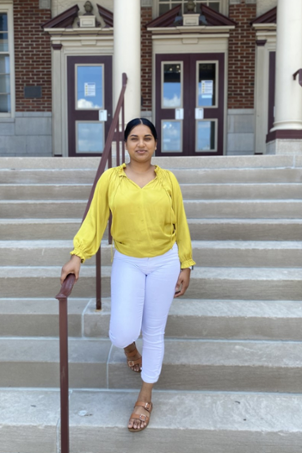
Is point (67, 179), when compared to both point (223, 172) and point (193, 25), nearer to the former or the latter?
point (223, 172)

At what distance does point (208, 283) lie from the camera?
3168mm

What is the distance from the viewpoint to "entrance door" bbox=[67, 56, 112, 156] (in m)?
8.37

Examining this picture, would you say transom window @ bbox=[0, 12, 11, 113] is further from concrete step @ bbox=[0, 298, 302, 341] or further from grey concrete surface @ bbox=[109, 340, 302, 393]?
grey concrete surface @ bbox=[109, 340, 302, 393]

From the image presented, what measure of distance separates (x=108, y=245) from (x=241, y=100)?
18.8ft

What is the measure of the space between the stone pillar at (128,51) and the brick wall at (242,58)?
9.41 feet

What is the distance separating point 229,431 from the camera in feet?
7.06

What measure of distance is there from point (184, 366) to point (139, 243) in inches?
37.0

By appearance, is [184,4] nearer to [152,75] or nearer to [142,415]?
[152,75]

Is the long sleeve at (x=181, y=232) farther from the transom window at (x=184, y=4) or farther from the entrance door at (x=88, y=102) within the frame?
the transom window at (x=184, y=4)

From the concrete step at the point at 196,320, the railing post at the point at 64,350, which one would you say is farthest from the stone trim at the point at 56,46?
the railing post at the point at 64,350

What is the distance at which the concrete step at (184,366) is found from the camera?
254 cm

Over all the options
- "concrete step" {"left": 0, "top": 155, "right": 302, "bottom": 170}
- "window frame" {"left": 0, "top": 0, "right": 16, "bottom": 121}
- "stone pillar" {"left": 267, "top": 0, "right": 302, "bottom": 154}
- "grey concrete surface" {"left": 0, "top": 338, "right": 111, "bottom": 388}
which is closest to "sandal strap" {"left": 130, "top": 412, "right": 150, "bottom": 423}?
"grey concrete surface" {"left": 0, "top": 338, "right": 111, "bottom": 388}

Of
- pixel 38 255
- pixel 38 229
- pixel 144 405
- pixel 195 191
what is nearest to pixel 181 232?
pixel 144 405

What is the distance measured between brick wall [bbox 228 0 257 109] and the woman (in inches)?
261
